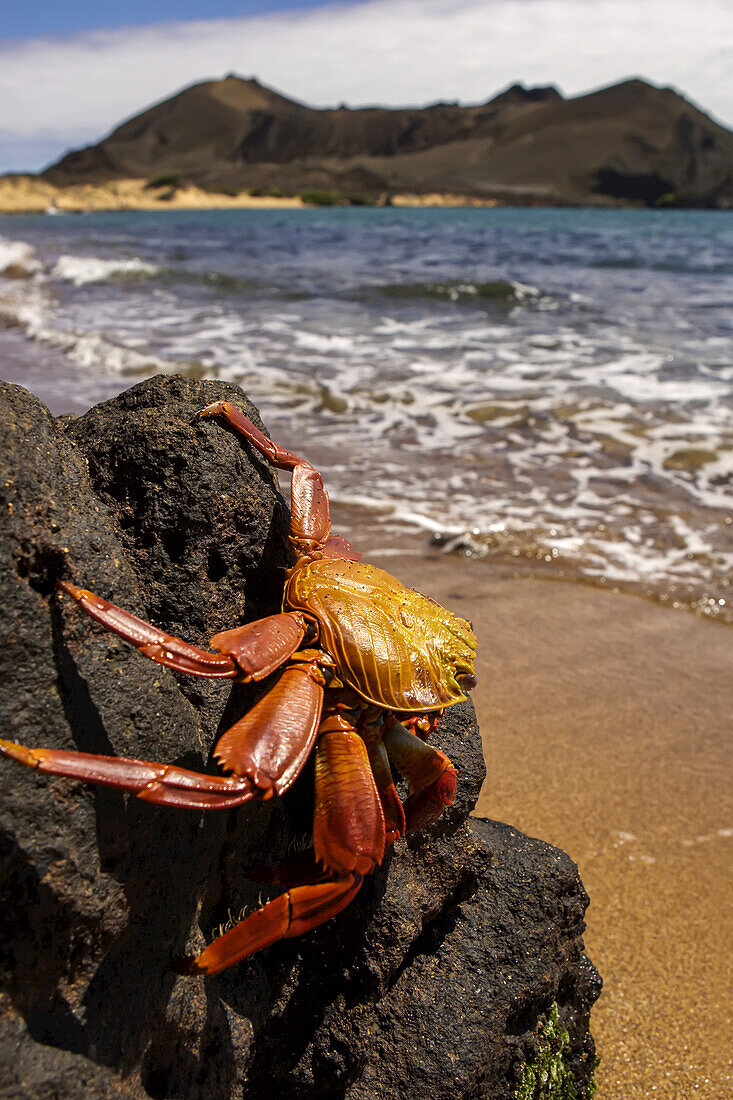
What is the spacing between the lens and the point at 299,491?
224cm

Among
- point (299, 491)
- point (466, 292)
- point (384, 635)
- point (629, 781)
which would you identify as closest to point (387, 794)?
point (384, 635)

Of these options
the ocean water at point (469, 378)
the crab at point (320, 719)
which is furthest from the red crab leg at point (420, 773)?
the ocean water at point (469, 378)

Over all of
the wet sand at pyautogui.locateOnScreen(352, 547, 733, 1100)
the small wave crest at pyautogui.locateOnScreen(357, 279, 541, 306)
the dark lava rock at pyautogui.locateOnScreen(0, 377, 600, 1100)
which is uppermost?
the small wave crest at pyautogui.locateOnScreen(357, 279, 541, 306)

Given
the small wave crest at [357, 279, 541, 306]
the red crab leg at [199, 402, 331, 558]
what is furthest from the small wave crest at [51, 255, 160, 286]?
the red crab leg at [199, 402, 331, 558]

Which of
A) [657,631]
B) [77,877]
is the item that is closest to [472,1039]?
[77,877]

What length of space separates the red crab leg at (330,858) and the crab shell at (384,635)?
7.2 inches

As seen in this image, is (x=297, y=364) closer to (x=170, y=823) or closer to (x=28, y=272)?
(x=170, y=823)

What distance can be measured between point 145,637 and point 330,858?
0.61 meters

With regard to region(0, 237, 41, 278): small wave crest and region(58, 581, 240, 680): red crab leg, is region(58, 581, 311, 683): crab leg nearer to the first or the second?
region(58, 581, 240, 680): red crab leg

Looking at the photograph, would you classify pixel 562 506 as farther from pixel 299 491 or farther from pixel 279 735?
pixel 279 735

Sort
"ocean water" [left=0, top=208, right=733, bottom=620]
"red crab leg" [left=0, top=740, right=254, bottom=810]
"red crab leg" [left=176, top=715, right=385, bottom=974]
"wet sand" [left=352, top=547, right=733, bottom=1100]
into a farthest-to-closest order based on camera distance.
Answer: "ocean water" [left=0, top=208, right=733, bottom=620] < "wet sand" [left=352, top=547, right=733, bottom=1100] < "red crab leg" [left=176, top=715, right=385, bottom=974] < "red crab leg" [left=0, top=740, right=254, bottom=810]

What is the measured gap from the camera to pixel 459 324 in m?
13.9

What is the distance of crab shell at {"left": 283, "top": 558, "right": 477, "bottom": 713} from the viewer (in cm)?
179

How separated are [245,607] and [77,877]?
811 mm
